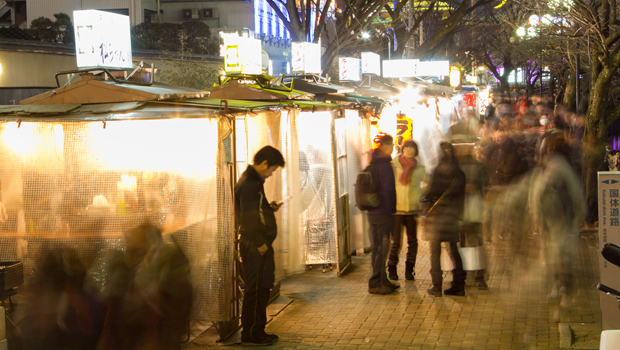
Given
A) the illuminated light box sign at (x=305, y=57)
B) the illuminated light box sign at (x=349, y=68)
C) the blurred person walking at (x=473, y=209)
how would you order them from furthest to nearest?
the illuminated light box sign at (x=349, y=68), the illuminated light box sign at (x=305, y=57), the blurred person walking at (x=473, y=209)

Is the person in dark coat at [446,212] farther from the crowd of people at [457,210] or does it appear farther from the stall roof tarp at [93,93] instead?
the stall roof tarp at [93,93]

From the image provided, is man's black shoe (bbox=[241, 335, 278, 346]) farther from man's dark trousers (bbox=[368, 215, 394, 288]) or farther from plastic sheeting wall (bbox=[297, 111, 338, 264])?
plastic sheeting wall (bbox=[297, 111, 338, 264])

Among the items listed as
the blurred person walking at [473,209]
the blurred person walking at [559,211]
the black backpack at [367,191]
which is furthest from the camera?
the blurred person walking at [473,209]

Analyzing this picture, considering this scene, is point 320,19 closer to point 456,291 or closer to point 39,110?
point 456,291

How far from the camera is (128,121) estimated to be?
20.4ft

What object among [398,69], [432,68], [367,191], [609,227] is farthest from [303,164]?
[432,68]

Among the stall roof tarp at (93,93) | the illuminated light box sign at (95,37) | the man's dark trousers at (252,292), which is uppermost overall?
the illuminated light box sign at (95,37)

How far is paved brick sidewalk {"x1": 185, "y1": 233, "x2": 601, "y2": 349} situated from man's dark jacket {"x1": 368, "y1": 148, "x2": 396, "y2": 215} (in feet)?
3.94

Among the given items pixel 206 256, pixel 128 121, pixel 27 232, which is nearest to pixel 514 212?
pixel 206 256

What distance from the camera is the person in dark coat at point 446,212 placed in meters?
7.57

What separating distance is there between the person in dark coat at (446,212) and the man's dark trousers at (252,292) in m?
2.56

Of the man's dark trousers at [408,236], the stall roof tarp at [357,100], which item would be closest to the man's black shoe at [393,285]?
the man's dark trousers at [408,236]

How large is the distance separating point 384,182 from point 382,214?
0.43 meters

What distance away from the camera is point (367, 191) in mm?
7727
